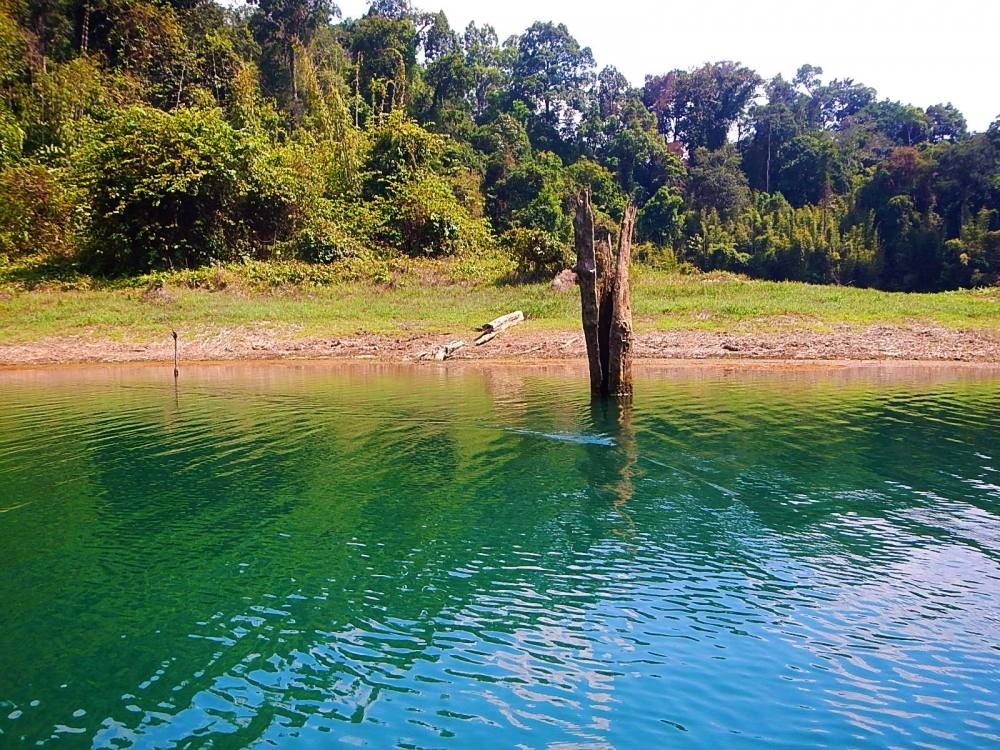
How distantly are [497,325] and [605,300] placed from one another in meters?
12.5

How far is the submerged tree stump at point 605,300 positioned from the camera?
18.0 meters

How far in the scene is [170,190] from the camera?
39.4 meters

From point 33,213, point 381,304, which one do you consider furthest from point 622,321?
point 33,213

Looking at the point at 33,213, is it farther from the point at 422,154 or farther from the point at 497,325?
the point at 497,325

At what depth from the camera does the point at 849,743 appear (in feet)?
17.2

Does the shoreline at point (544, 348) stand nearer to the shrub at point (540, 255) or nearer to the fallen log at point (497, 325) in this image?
the fallen log at point (497, 325)

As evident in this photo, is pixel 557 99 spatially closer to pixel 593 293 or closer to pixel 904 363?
pixel 904 363

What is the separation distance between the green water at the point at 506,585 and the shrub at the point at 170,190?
1052 inches

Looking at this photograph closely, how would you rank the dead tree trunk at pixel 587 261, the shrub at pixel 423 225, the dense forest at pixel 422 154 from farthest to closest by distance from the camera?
1. the shrub at pixel 423 225
2. the dense forest at pixel 422 154
3. the dead tree trunk at pixel 587 261

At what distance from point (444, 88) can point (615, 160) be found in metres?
20.5

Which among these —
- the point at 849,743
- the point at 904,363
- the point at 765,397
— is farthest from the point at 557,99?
the point at 849,743

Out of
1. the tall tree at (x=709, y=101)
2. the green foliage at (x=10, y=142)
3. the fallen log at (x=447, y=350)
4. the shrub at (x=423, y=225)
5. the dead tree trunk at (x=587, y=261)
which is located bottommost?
the fallen log at (x=447, y=350)

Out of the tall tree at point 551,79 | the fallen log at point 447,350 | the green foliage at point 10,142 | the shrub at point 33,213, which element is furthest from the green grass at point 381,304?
the tall tree at point 551,79

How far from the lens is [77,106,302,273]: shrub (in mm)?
40000
